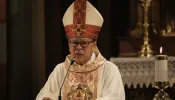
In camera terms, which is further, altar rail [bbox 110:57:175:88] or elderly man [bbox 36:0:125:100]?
altar rail [bbox 110:57:175:88]

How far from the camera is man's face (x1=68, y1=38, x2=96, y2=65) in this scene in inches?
137

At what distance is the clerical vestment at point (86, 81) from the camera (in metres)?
3.49

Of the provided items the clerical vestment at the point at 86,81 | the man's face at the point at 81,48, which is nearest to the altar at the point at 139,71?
the clerical vestment at the point at 86,81

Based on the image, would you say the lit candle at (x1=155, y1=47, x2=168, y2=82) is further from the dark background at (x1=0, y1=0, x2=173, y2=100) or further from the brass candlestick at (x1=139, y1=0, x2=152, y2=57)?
the dark background at (x1=0, y1=0, x2=173, y2=100)

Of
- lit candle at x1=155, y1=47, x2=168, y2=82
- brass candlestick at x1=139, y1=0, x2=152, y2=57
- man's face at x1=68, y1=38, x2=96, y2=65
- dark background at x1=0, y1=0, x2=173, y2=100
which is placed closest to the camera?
lit candle at x1=155, y1=47, x2=168, y2=82

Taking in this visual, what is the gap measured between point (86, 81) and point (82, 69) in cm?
10

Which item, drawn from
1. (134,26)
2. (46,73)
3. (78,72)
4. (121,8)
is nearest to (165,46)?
(134,26)

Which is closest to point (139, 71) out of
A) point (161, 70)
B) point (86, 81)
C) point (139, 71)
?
point (139, 71)

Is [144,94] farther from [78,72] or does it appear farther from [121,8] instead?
[78,72]

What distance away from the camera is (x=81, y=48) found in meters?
3.47

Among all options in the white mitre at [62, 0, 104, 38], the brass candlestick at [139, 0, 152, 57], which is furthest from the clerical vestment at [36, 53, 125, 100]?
the brass candlestick at [139, 0, 152, 57]

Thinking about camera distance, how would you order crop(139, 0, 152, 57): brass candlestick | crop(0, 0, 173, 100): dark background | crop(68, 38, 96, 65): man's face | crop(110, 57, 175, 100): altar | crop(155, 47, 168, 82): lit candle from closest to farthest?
crop(155, 47, 168, 82): lit candle, crop(68, 38, 96, 65): man's face, crop(110, 57, 175, 100): altar, crop(139, 0, 152, 57): brass candlestick, crop(0, 0, 173, 100): dark background

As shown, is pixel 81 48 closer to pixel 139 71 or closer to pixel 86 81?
pixel 86 81

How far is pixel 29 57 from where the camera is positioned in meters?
6.82
